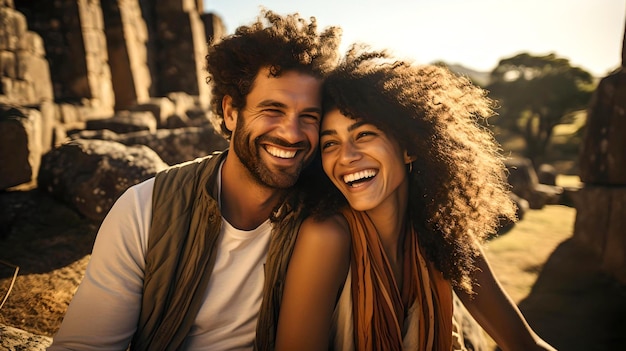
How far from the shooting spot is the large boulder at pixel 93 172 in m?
3.30

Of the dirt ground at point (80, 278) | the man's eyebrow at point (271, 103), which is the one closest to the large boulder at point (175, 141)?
the dirt ground at point (80, 278)

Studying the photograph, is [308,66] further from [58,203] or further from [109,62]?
[109,62]

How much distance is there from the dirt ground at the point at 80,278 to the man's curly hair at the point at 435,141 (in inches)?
84.3

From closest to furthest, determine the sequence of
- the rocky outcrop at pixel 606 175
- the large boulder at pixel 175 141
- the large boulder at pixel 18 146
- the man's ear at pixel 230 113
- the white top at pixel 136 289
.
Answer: the white top at pixel 136 289 → the man's ear at pixel 230 113 → the large boulder at pixel 18 146 → the rocky outcrop at pixel 606 175 → the large boulder at pixel 175 141

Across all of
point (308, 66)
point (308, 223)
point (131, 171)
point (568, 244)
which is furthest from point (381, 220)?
point (568, 244)

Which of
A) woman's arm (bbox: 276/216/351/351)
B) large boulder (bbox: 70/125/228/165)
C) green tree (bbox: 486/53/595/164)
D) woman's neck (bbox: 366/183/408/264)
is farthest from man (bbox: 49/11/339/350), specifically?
green tree (bbox: 486/53/595/164)

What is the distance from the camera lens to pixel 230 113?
238cm

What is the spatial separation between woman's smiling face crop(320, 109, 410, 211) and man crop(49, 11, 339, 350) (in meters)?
0.17

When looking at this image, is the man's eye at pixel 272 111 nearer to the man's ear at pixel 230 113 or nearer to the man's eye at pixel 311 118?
the man's eye at pixel 311 118

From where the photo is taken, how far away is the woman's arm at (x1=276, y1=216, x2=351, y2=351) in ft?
5.62

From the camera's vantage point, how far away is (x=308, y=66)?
6.92 feet

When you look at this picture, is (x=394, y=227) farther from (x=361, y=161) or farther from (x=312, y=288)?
(x=312, y=288)

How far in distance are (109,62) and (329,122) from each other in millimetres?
9109

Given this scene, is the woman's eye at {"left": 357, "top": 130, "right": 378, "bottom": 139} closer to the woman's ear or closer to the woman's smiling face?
the woman's smiling face
